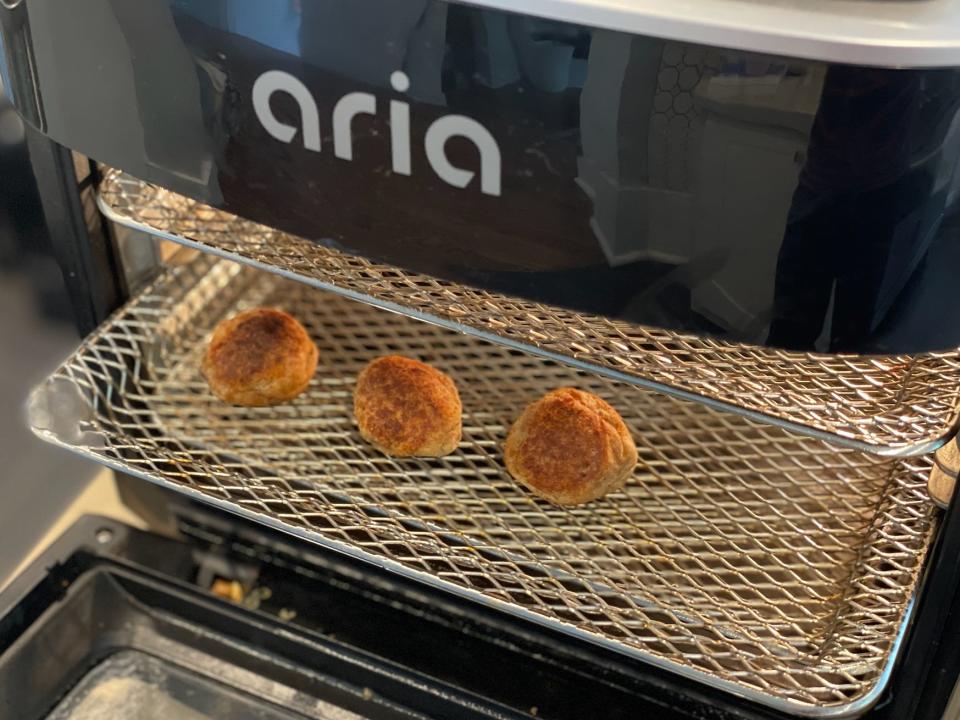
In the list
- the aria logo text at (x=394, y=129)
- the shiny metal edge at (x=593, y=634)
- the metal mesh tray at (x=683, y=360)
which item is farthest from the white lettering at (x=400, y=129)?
the shiny metal edge at (x=593, y=634)

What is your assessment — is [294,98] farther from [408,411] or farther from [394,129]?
[408,411]

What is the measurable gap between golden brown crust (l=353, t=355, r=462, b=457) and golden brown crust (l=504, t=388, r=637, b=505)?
53 mm

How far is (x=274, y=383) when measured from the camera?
83 centimetres

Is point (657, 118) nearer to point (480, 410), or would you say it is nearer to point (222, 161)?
point (222, 161)

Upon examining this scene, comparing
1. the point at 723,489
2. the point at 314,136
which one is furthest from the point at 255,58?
the point at 723,489

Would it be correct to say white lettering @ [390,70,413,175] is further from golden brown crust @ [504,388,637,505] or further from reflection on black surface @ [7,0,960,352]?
golden brown crust @ [504,388,637,505]

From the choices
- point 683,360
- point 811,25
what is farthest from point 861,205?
point 683,360

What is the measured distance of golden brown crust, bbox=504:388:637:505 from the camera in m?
0.75

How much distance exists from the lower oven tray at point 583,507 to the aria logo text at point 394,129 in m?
0.29

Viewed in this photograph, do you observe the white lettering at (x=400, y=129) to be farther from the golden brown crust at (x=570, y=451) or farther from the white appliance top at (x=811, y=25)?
the golden brown crust at (x=570, y=451)

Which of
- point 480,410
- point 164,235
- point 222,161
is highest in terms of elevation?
point 222,161

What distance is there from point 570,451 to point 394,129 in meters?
0.32

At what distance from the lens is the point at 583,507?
0.77 metres

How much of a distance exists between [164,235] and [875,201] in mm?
470
